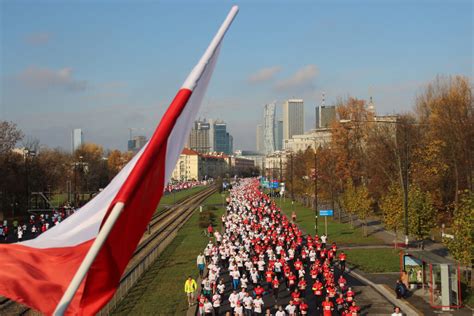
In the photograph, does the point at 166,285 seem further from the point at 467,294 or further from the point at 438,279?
the point at 467,294

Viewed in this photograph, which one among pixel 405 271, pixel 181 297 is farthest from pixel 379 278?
pixel 181 297

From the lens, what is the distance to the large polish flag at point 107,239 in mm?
5082

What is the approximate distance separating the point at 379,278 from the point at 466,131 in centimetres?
2312

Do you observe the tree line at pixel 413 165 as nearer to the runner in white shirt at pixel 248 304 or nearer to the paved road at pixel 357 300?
the paved road at pixel 357 300

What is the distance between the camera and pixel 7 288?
523 cm

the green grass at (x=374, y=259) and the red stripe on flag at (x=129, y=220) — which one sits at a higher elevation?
the red stripe on flag at (x=129, y=220)

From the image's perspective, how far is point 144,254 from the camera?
123ft

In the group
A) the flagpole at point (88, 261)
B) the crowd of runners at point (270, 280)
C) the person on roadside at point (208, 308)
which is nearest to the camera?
the flagpole at point (88, 261)

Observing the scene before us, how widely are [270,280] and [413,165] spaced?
28.6m

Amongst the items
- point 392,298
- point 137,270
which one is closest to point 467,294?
point 392,298

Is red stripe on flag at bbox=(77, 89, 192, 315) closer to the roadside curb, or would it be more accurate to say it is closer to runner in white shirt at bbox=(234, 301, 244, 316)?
runner in white shirt at bbox=(234, 301, 244, 316)

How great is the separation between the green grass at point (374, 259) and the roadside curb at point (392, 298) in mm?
2231

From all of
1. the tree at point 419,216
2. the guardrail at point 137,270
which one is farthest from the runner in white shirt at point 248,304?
the tree at point 419,216

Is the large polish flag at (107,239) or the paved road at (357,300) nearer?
the large polish flag at (107,239)
